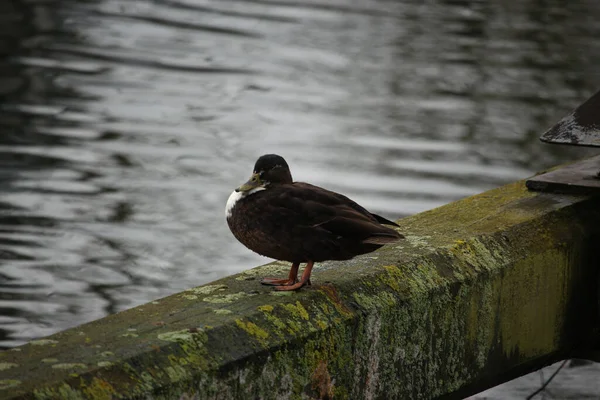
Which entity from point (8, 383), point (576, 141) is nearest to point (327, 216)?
point (8, 383)

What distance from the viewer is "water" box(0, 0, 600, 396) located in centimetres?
647

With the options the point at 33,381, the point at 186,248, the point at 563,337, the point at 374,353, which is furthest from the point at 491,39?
the point at 33,381

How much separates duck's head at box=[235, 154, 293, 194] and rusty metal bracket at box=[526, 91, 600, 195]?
1288 millimetres

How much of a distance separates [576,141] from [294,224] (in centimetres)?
140

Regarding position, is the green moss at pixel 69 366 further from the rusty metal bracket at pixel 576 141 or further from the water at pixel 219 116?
the water at pixel 219 116

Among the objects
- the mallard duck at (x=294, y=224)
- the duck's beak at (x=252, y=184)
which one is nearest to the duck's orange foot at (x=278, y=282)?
the mallard duck at (x=294, y=224)

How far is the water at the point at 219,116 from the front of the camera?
647cm

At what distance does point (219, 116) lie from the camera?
9.49 meters

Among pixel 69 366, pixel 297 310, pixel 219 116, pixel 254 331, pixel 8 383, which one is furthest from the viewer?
pixel 219 116

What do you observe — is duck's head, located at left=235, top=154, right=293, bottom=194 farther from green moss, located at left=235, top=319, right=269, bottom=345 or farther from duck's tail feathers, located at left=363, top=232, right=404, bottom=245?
green moss, located at left=235, top=319, right=269, bottom=345

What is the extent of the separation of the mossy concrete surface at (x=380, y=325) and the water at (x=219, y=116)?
243cm

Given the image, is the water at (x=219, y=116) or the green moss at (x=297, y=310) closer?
the green moss at (x=297, y=310)

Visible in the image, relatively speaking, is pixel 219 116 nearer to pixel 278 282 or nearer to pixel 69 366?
pixel 278 282

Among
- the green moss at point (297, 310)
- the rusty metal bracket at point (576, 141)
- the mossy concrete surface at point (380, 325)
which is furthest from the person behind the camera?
the rusty metal bracket at point (576, 141)
